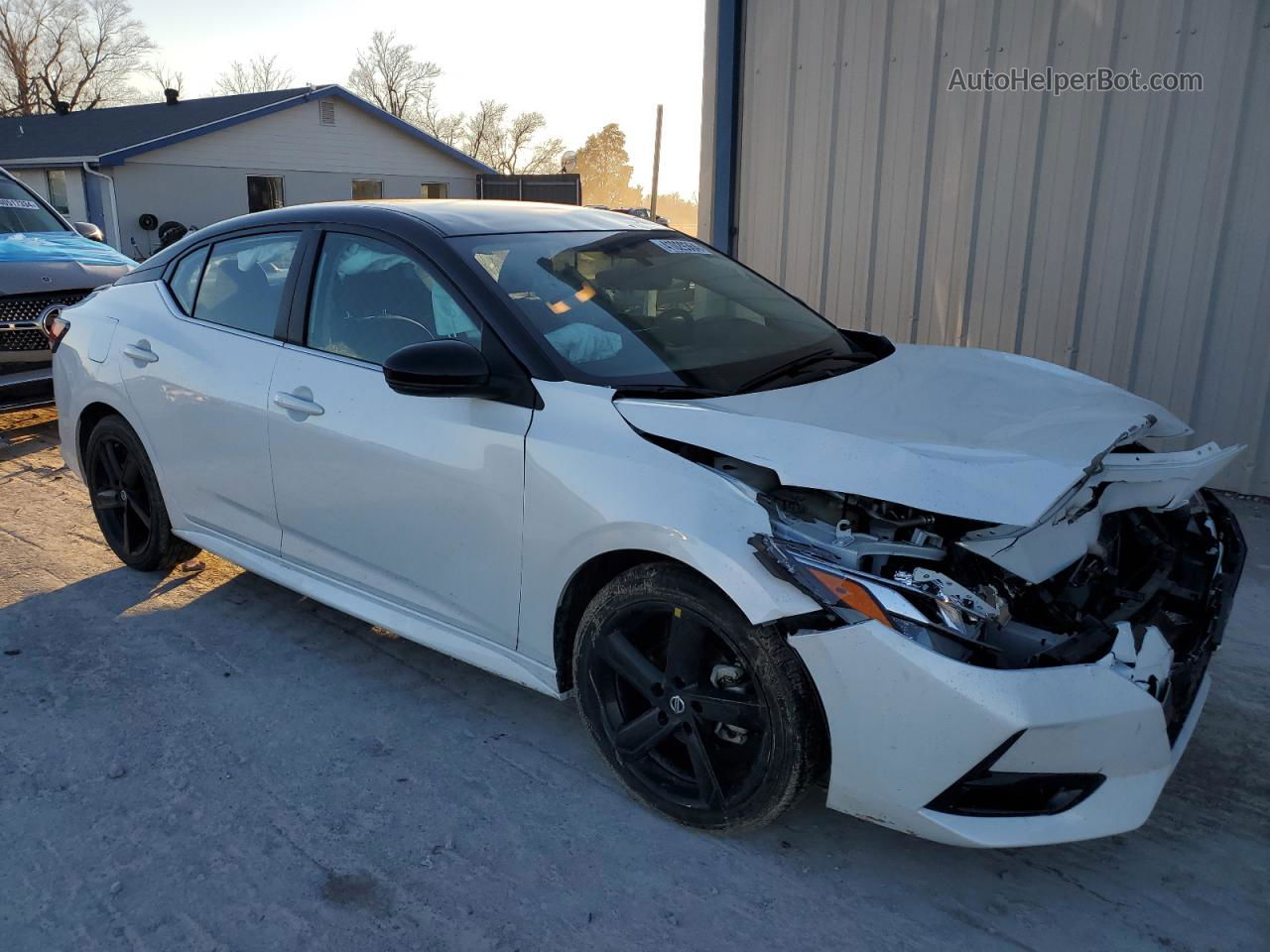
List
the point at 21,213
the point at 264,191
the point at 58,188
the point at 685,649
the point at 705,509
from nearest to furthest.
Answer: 1. the point at 705,509
2. the point at 685,649
3. the point at 21,213
4. the point at 58,188
5. the point at 264,191

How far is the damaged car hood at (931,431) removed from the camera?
238cm

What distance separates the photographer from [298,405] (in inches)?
137

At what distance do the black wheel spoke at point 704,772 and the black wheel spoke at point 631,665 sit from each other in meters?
0.16

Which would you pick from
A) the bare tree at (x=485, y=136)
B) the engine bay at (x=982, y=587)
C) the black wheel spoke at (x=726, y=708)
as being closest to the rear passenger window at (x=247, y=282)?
the engine bay at (x=982, y=587)

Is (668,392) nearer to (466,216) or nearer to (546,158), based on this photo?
(466,216)

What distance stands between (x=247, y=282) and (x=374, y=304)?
833mm

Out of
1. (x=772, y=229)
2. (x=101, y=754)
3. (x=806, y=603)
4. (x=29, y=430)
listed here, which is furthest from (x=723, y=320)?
(x=29, y=430)

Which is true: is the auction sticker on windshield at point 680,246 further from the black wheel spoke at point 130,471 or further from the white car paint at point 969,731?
the black wheel spoke at point 130,471

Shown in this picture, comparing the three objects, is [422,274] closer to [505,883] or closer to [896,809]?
[505,883]

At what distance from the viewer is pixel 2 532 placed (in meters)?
5.25

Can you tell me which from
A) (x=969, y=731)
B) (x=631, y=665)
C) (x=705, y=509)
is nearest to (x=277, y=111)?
(x=631, y=665)

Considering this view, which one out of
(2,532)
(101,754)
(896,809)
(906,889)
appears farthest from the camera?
(2,532)

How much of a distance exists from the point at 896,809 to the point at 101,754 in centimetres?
247

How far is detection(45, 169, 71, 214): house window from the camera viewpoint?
24312 mm
